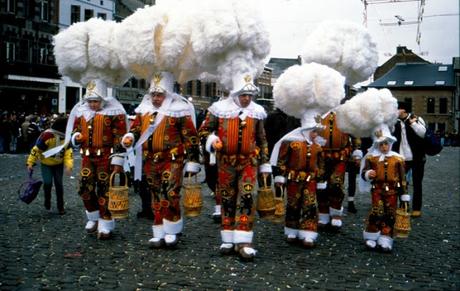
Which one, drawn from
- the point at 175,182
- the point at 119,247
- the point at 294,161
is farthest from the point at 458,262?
the point at 119,247

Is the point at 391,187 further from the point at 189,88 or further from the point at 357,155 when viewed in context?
the point at 189,88

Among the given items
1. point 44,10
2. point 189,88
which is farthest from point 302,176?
point 189,88

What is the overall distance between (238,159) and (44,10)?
35.9 m

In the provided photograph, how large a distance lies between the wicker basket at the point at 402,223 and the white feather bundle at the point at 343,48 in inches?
93.8

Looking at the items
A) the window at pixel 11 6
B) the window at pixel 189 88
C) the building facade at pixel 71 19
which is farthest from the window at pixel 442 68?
the window at pixel 11 6

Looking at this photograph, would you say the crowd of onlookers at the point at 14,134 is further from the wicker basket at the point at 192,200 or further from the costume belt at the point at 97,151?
the wicker basket at the point at 192,200

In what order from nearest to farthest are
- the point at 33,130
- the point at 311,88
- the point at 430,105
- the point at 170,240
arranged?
the point at 170,240 → the point at 311,88 → the point at 33,130 → the point at 430,105

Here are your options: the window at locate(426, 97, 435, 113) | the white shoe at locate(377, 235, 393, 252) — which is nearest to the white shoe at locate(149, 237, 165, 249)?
the white shoe at locate(377, 235, 393, 252)

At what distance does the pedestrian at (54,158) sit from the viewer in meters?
9.64

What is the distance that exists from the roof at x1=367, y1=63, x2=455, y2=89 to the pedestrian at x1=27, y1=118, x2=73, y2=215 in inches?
2252

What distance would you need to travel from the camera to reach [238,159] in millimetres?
7008

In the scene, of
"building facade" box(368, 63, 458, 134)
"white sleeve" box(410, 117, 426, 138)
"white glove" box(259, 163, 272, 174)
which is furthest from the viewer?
"building facade" box(368, 63, 458, 134)

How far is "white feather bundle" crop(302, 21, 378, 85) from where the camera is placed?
8.50 meters

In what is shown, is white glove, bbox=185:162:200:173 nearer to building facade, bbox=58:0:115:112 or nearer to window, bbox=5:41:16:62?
window, bbox=5:41:16:62
